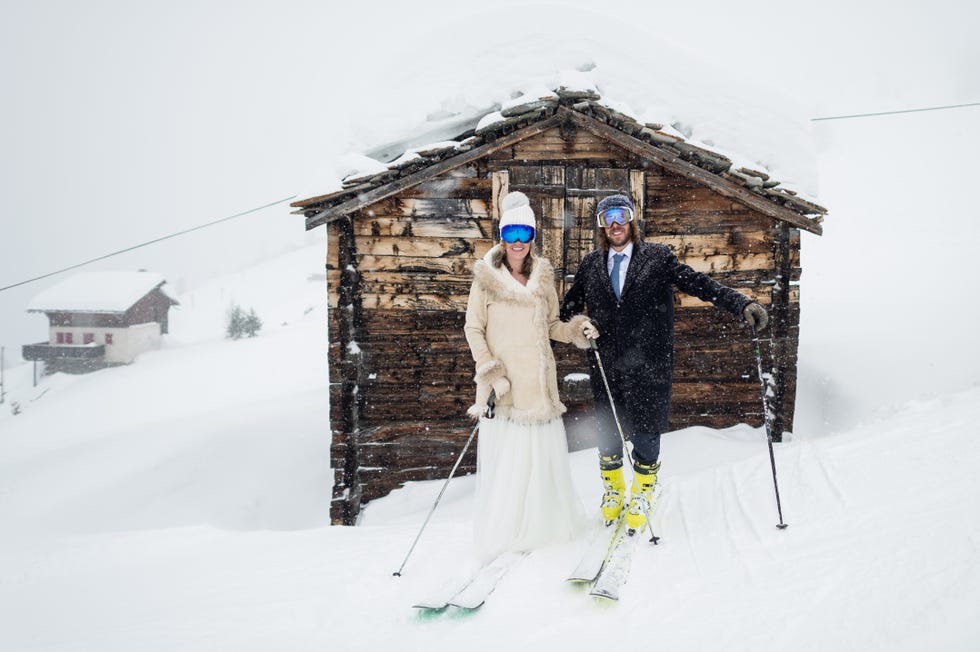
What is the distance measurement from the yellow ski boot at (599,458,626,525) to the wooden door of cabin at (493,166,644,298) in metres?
2.68

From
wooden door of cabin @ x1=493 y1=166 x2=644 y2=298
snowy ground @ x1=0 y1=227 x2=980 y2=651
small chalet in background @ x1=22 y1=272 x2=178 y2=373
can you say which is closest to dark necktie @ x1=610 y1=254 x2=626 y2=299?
snowy ground @ x1=0 y1=227 x2=980 y2=651

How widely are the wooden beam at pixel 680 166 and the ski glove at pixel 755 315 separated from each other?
9.19 feet

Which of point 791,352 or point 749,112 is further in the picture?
point 749,112

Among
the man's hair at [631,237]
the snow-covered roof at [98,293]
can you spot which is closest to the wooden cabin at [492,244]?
the man's hair at [631,237]

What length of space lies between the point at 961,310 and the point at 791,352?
28.9 ft

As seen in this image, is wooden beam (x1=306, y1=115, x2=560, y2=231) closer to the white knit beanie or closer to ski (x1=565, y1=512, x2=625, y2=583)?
the white knit beanie

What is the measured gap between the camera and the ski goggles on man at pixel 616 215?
3.49 m

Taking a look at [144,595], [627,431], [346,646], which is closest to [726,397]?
[627,431]

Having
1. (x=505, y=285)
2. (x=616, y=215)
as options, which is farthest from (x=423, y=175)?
(x=616, y=215)

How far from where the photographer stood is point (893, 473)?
3578 mm

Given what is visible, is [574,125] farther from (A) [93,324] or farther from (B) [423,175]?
(A) [93,324]

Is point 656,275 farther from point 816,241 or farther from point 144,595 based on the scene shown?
point 816,241

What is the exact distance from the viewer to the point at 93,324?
33.7 metres

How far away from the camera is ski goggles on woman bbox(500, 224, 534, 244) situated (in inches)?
137
